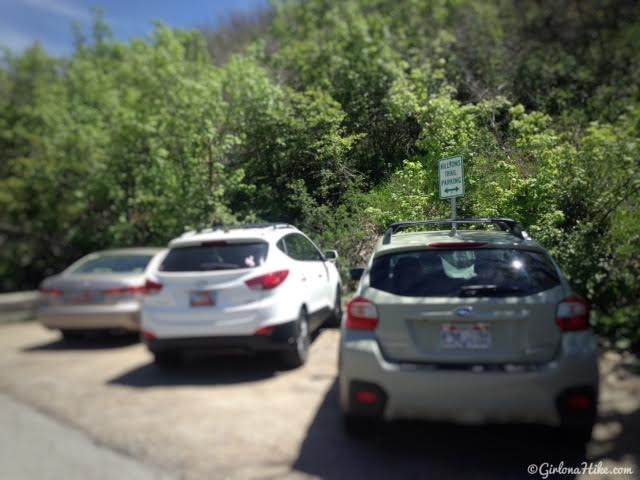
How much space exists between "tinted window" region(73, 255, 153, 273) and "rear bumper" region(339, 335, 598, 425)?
4.54 m

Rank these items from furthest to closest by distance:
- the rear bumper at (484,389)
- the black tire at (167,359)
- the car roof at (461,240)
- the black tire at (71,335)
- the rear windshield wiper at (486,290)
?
1. the black tire at (71,335)
2. the black tire at (167,359)
3. the car roof at (461,240)
4. the rear windshield wiper at (486,290)
5. the rear bumper at (484,389)

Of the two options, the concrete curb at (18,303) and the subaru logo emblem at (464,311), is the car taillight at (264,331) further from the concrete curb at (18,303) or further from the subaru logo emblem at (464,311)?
the concrete curb at (18,303)

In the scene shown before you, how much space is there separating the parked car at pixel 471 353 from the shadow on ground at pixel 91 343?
159 inches

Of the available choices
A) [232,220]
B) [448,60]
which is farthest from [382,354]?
[448,60]

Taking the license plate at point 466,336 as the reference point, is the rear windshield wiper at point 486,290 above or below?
above

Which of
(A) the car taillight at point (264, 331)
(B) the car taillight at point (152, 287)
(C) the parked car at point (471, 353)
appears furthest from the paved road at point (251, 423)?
(B) the car taillight at point (152, 287)

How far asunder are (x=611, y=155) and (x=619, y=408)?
4072 millimetres

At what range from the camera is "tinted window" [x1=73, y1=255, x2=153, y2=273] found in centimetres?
733

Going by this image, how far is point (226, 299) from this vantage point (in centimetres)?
593

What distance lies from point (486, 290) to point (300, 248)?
A: 3.57 metres

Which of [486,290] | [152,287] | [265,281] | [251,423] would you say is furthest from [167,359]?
[486,290]

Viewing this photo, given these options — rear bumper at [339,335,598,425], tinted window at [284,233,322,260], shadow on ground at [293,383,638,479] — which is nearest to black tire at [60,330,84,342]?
tinted window at [284,233,322,260]

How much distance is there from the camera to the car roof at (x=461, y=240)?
4442mm

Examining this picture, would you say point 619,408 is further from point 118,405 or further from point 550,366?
point 118,405
